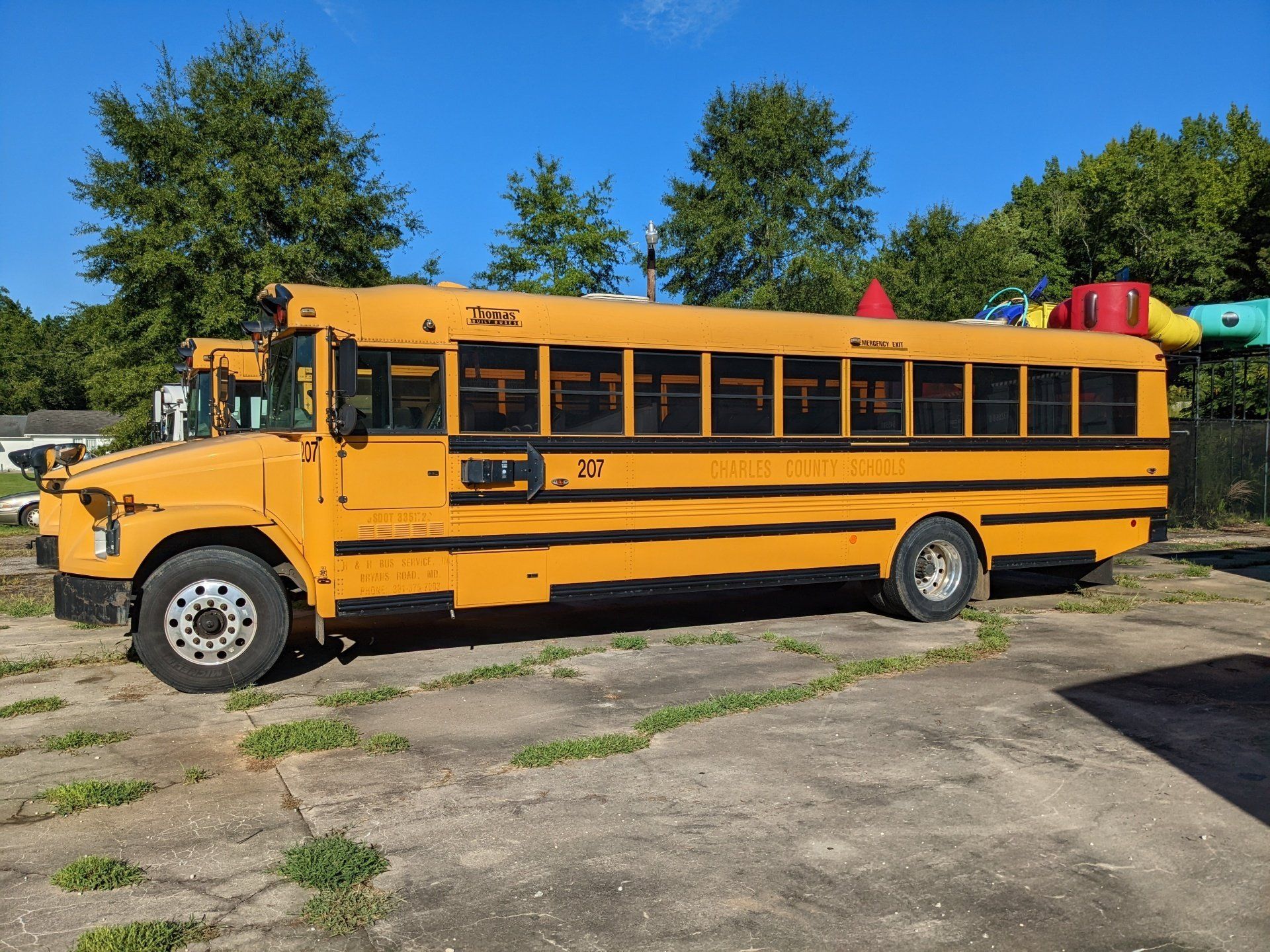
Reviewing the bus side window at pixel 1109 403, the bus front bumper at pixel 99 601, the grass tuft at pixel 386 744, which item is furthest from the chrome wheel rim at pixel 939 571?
the bus front bumper at pixel 99 601

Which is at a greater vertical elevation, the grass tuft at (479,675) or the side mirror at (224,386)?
the side mirror at (224,386)

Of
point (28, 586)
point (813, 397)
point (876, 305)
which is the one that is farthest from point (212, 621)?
point (876, 305)

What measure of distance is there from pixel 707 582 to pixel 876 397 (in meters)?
2.41

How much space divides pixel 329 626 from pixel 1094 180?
48.4 m

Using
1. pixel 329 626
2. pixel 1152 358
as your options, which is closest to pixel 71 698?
pixel 329 626

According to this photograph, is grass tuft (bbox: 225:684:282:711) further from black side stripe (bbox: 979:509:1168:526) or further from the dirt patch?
black side stripe (bbox: 979:509:1168:526)

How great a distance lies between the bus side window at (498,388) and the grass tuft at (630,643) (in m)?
2.06

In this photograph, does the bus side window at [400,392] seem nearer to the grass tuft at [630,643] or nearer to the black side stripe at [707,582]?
Answer: the black side stripe at [707,582]

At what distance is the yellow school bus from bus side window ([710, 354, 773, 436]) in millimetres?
23

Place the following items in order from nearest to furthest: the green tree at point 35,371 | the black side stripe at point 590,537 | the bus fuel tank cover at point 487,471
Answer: the black side stripe at point 590,537 → the bus fuel tank cover at point 487,471 → the green tree at point 35,371

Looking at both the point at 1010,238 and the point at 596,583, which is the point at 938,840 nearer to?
the point at 596,583

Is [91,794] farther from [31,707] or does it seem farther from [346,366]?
[346,366]

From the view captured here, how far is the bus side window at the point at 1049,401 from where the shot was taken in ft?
31.8

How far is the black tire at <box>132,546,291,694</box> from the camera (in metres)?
6.59
